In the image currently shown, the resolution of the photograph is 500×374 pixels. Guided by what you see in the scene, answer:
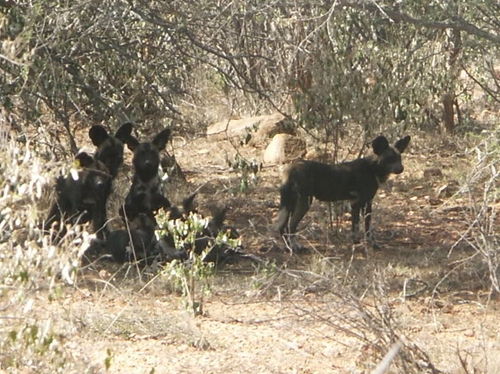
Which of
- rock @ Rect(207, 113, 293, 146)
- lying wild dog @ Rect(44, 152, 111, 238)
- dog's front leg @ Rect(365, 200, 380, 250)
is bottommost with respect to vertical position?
dog's front leg @ Rect(365, 200, 380, 250)

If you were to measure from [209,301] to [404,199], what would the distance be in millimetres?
4642

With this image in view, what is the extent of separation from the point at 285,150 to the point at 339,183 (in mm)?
3673

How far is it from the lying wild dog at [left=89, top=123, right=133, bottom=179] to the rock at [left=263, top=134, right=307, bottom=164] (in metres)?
4.13

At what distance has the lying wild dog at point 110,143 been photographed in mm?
9852

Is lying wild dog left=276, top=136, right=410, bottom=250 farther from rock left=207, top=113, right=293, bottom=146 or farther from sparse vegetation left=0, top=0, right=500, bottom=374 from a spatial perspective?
rock left=207, top=113, right=293, bottom=146

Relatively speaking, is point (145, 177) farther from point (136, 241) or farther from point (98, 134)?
point (136, 241)

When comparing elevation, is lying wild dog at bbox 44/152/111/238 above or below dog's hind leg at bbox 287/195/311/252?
above

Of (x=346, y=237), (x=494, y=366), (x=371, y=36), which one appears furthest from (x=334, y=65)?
(x=494, y=366)

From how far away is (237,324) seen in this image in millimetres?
7543

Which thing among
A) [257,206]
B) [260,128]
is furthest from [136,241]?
[260,128]

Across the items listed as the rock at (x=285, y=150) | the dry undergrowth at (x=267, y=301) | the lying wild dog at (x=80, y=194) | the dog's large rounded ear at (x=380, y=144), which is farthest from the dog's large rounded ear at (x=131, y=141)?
the rock at (x=285, y=150)

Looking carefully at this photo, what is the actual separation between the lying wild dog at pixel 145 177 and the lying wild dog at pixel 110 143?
0.08m

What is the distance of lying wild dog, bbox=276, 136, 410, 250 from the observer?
1009cm

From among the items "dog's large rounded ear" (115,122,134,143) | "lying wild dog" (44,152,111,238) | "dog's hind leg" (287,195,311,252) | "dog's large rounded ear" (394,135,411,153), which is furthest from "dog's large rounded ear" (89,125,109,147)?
"dog's large rounded ear" (394,135,411,153)
